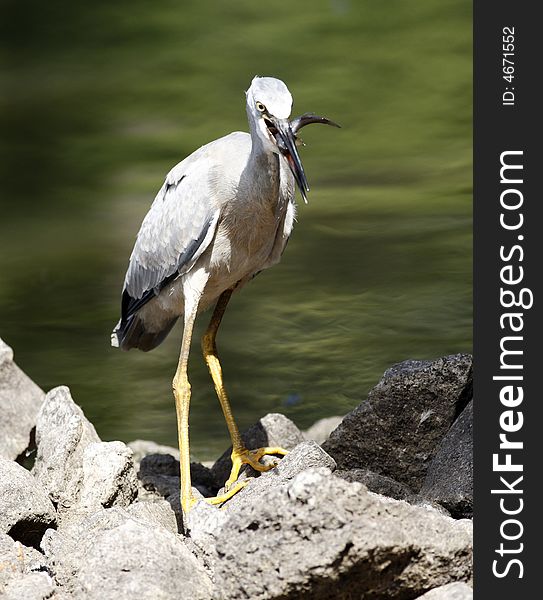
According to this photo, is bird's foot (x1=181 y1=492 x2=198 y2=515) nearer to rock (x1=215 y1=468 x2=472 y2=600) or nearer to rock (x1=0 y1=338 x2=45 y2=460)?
rock (x1=0 y1=338 x2=45 y2=460)

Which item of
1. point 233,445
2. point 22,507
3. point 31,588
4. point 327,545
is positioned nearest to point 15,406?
point 233,445

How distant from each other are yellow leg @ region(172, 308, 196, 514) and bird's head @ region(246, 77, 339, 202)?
995 mm

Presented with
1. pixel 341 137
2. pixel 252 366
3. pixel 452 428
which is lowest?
pixel 452 428

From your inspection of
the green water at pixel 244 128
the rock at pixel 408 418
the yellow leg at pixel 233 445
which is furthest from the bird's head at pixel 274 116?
the green water at pixel 244 128

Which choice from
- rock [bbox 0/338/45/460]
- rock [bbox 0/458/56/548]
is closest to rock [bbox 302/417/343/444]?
rock [bbox 0/338/45/460]

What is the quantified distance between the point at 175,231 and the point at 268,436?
1024 mm

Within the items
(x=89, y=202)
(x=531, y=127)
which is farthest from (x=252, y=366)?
(x=531, y=127)

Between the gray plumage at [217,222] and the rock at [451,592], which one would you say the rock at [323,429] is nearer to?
the gray plumage at [217,222]

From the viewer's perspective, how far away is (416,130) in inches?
416

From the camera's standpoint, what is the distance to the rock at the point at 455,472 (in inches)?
181

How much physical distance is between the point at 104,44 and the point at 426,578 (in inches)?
328

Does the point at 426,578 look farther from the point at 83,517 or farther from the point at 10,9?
the point at 10,9

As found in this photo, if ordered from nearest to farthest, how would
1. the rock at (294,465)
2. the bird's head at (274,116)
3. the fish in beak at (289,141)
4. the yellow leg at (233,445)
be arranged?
the rock at (294,465), the fish in beak at (289,141), the bird's head at (274,116), the yellow leg at (233,445)

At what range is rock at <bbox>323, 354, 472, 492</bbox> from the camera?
5.21 metres
